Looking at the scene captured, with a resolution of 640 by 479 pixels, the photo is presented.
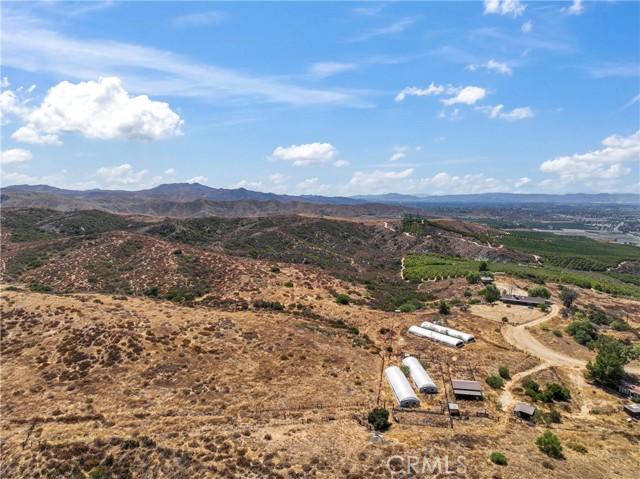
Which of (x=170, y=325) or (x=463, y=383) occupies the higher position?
(x=170, y=325)

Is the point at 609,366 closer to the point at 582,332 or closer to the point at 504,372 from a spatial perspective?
the point at 504,372

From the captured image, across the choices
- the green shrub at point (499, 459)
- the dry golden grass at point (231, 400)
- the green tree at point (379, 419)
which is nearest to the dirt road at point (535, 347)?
the dry golden grass at point (231, 400)

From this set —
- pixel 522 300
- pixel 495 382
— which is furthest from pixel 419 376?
pixel 522 300

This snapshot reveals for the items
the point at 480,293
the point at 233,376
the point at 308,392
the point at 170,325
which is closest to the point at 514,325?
the point at 480,293

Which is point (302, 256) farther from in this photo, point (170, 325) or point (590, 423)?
point (590, 423)

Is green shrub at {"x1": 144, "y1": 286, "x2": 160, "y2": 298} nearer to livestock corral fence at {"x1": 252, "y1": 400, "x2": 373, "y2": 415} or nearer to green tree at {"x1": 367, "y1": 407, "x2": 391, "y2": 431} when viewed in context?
livestock corral fence at {"x1": 252, "y1": 400, "x2": 373, "y2": 415}

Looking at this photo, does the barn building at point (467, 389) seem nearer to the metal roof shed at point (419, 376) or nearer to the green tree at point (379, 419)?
the metal roof shed at point (419, 376)
